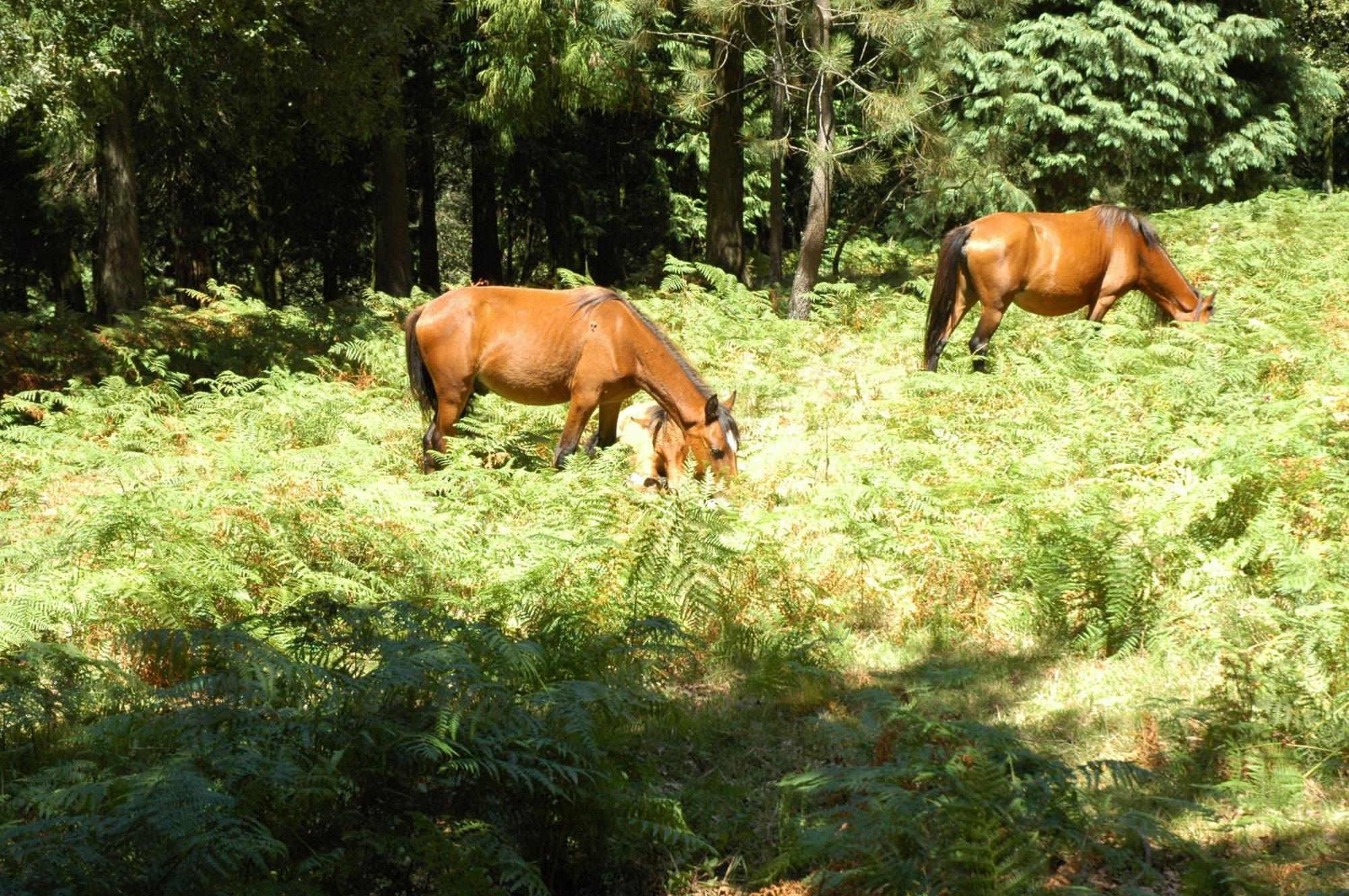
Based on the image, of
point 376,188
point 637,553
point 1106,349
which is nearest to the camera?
point 637,553

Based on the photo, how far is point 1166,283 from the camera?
14391 mm

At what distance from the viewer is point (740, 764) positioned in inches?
233

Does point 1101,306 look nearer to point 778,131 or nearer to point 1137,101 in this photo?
point 778,131

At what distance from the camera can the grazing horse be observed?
10859 millimetres

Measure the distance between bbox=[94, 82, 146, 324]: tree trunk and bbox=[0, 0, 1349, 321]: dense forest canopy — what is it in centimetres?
4

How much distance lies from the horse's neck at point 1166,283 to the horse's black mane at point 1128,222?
10 centimetres

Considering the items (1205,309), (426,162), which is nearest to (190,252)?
(426,162)

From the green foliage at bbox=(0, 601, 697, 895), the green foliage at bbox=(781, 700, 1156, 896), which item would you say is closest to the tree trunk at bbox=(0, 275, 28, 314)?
the green foliage at bbox=(0, 601, 697, 895)

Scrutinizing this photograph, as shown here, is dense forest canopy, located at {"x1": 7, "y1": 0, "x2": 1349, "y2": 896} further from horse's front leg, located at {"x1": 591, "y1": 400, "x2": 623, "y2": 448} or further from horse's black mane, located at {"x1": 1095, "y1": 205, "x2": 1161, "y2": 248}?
horse's front leg, located at {"x1": 591, "y1": 400, "x2": 623, "y2": 448}

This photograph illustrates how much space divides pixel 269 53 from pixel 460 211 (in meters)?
27.5

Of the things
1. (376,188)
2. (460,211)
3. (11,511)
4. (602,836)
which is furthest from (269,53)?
(460,211)

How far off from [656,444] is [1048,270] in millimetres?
5725

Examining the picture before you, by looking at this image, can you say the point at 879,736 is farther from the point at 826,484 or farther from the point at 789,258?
the point at 789,258

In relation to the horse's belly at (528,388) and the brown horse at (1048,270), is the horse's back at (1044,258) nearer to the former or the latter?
the brown horse at (1048,270)
